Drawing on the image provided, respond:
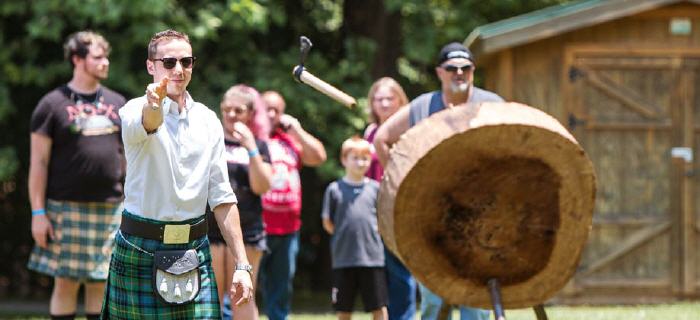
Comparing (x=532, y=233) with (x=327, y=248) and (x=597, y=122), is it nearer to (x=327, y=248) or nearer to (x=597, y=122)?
(x=597, y=122)

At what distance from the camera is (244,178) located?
25.3 feet

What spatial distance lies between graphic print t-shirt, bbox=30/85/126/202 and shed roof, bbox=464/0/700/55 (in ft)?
17.9

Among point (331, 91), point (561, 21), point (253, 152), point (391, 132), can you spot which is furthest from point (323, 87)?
point (561, 21)

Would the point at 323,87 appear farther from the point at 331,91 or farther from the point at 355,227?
the point at 355,227

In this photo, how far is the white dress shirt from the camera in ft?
16.0

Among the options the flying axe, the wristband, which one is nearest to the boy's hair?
the wristband

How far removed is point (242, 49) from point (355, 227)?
20.5 ft

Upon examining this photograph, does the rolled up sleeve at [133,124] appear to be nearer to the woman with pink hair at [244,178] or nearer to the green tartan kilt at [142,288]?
the green tartan kilt at [142,288]

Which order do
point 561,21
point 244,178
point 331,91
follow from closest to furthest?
1. point 331,91
2. point 244,178
3. point 561,21

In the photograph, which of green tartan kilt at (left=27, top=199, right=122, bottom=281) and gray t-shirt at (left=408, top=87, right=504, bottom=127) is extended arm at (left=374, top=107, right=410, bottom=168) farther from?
green tartan kilt at (left=27, top=199, right=122, bottom=281)

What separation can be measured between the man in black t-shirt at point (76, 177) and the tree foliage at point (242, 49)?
412cm

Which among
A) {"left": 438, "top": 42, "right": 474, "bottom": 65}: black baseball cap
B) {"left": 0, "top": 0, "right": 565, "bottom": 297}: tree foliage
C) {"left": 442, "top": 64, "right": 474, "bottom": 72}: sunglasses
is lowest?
{"left": 442, "top": 64, "right": 474, "bottom": 72}: sunglasses

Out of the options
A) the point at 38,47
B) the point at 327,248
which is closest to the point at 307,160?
the point at 38,47

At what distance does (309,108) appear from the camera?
13.2 m
